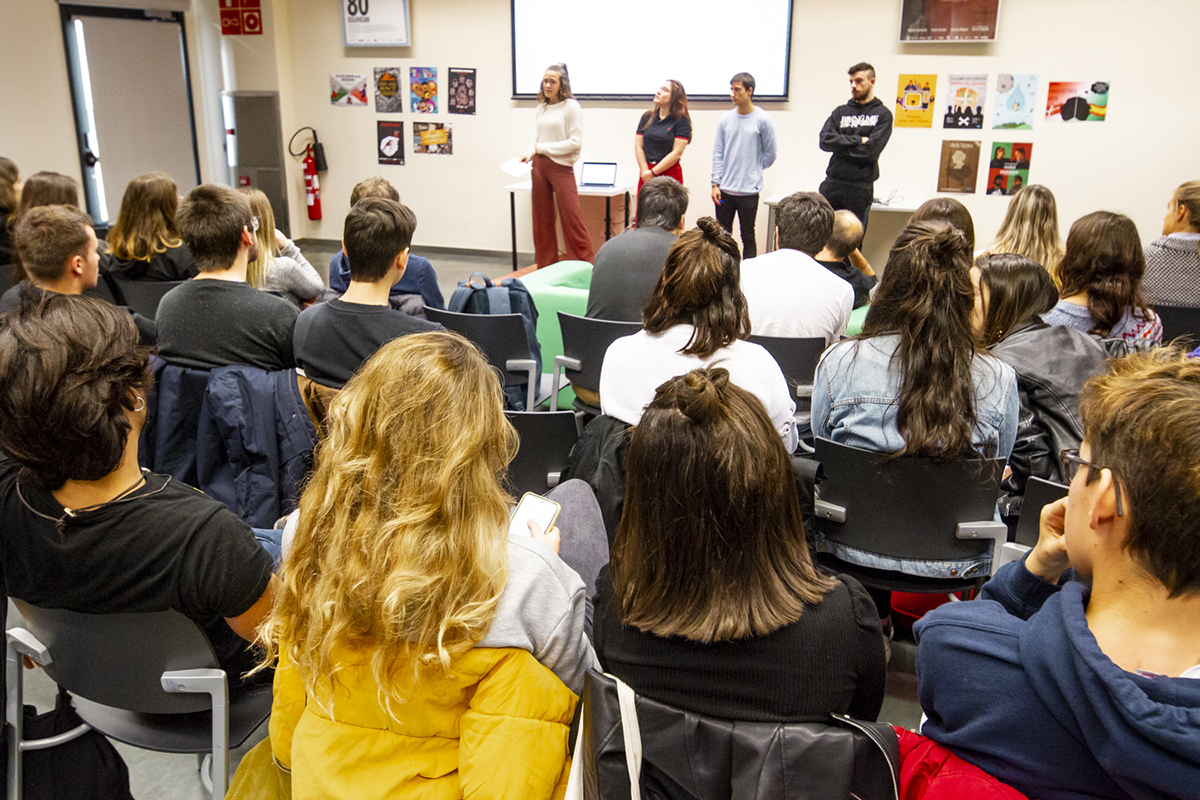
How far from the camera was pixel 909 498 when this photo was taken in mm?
1983

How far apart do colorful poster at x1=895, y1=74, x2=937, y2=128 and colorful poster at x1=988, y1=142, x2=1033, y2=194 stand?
1.83ft

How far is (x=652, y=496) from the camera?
113 centimetres

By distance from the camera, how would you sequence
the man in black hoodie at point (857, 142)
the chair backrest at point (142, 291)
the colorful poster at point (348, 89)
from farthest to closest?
the colorful poster at point (348, 89) → the man in black hoodie at point (857, 142) → the chair backrest at point (142, 291)

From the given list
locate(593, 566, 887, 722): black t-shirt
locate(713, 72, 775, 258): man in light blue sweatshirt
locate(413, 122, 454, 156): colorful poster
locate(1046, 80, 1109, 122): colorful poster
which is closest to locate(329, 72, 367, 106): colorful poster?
locate(413, 122, 454, 156): colorful poster

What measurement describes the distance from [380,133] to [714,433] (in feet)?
26.1

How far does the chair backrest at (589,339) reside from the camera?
10.0 feet

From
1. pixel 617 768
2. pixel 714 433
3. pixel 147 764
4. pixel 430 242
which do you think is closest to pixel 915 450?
pixel 714 433

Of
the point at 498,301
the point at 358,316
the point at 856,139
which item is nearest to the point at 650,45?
the point at 856,139

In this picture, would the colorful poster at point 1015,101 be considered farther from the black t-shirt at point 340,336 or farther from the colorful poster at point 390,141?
the black t-shirt at point 340,336

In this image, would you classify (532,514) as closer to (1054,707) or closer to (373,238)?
(1054,707)

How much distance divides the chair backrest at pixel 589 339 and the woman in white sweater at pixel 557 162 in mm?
3760

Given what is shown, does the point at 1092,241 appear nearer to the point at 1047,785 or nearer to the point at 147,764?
the point at 1047,785

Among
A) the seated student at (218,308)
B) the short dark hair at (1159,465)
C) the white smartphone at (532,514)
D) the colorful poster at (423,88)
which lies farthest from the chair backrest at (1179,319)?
the colorful poster at (423,88)

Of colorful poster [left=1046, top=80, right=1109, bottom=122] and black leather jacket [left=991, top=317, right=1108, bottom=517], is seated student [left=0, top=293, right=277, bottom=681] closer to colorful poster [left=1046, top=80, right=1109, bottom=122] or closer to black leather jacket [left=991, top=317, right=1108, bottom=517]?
black leather jacket [left=991, top=317, right=1108, bottom=517]
